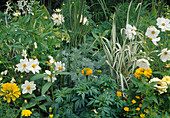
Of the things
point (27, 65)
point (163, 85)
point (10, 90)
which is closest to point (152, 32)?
point (163, 85)

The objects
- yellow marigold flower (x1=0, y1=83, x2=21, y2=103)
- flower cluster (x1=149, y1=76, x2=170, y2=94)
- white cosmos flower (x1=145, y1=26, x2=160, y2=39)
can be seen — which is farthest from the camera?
white cosmos flower (x1=145, y1=26, x2=160, y2=39)

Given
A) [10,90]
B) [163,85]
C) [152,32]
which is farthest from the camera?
[152,32]

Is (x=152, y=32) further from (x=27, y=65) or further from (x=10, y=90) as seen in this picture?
(x=10, y=90)

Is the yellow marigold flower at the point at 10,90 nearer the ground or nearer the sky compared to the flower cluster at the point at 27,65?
nearer the ground

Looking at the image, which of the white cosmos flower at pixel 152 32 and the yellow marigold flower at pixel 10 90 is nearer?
the yellow marigold flower at pixel 10 90

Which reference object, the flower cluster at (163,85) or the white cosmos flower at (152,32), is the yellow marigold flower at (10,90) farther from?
the white cosmos flower at (152,32)

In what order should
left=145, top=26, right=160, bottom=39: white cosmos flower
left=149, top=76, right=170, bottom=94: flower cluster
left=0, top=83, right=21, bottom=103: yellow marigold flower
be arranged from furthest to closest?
left=145, top=26, right=160, bottom=39: white cosmos flower → left=149, top=76, right=170, bottom=94: flower cluster → left=0, top=83, right=21, bottom=103: yellow marigold flower

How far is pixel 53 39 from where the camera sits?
2.12 meters

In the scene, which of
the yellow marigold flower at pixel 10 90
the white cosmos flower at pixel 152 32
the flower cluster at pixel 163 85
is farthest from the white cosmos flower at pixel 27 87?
the white cosmos flower at pixel 152 32

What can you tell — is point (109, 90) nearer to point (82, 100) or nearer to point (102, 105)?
point (102, 105)

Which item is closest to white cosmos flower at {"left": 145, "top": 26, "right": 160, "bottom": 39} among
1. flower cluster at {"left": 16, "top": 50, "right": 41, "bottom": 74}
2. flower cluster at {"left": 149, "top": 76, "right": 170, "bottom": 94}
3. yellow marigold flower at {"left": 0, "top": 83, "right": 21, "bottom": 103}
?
flower cluster at {"left": 149, "top": 76, "right": 170, "bottom": 94}

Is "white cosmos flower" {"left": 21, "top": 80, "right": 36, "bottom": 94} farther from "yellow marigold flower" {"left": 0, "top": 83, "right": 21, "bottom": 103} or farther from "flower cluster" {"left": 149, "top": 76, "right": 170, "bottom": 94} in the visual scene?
"flower cluster" {"left": 149, "top": 76, "right": 170, "bottom": 94}

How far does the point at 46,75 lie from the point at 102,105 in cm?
60

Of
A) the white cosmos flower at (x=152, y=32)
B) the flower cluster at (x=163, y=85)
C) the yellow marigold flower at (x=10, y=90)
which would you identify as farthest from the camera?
the white cosmos flower at (x=152, y=32)
